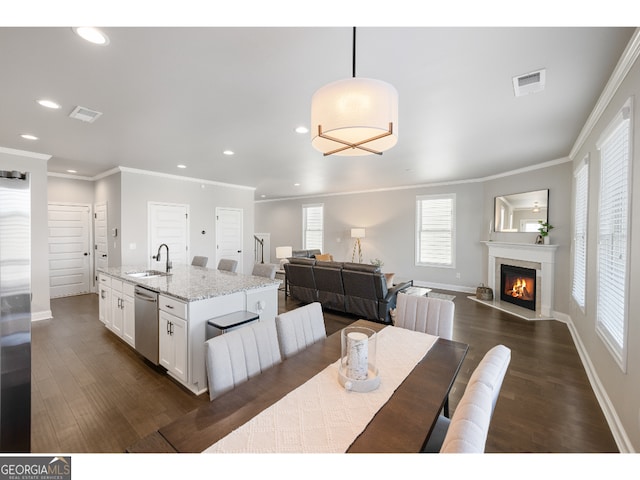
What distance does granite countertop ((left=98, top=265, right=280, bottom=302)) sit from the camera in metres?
2.56

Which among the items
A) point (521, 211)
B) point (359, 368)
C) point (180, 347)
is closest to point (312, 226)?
point (521, 211)

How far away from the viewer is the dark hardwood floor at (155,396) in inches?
76.7

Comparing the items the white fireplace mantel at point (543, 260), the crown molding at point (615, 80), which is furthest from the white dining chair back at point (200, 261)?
the white fireplace mantel at point (543, 260)

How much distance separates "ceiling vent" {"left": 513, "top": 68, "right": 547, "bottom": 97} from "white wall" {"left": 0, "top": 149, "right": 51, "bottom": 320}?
244 inches

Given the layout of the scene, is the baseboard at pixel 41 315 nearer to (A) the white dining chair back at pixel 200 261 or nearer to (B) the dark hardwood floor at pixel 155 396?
(B) the dark hardwood floor at pixel 155 396

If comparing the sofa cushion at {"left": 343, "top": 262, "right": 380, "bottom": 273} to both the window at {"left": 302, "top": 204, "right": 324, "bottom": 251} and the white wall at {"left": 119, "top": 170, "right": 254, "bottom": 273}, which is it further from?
the window at {"left": 302, "top": 204, "right": 324, "bottom": 251}

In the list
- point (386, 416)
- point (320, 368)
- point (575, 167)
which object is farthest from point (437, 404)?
point (575, 167)

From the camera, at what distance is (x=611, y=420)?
6.94 feet

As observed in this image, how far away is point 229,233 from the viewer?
6996mm

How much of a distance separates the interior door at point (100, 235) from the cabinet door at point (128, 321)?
306 centimetres

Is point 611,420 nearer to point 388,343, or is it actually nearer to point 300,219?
point 388,343

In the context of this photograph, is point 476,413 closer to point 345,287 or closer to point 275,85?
point 275,85

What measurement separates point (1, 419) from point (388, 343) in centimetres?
203

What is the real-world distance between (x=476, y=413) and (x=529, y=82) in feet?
8.11
